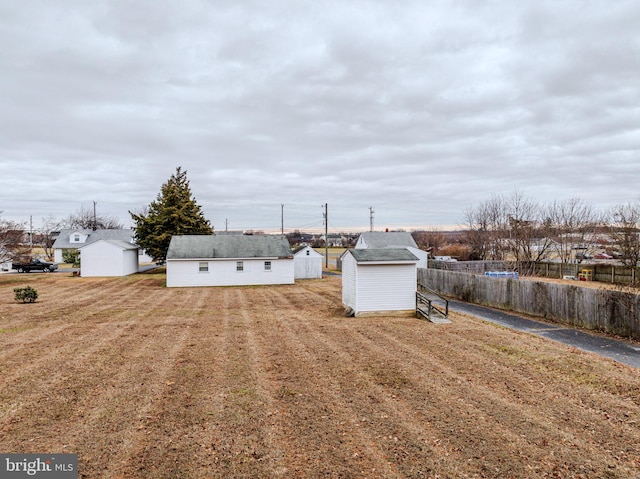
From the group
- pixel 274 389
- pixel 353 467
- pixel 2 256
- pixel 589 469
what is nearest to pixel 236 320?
pixel 274 389

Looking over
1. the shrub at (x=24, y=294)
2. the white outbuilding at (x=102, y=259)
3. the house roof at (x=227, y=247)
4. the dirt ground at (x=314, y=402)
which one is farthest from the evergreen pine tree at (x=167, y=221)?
the dirt ground at (x=314, y=402)

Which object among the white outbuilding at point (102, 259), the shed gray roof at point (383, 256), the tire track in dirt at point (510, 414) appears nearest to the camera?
the tire track in dirt at point (510, 414)

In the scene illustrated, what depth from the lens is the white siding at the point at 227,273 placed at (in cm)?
3138

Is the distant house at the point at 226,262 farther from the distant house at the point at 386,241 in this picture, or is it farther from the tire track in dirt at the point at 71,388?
the tire track in dirt at the point at 71,388

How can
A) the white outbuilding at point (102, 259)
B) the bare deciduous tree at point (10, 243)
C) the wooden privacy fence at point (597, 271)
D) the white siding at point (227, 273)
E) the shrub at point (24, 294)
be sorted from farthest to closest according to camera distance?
the white outbuilding at point (102, 259) < the white siding at point (227, 273) < the wooden privacy fence at point (597, 271) < the bare deciduous tree at point (10, 243) < the shrub at point (24, 294)

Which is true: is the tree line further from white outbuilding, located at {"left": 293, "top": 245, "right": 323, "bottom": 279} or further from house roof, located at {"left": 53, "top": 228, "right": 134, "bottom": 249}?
house roof, located at {"left": 53, "top": 228, "right": 134, "bottom": 249}

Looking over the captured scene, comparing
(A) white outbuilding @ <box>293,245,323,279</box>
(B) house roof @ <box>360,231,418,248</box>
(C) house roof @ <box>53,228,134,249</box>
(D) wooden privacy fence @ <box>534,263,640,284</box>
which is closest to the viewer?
(D) wooden privacy fence @ <box>534,263,640,284</box>

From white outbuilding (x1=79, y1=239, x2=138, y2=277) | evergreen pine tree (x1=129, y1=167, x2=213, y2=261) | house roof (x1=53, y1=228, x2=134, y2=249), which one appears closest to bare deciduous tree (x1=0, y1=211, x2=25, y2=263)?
white outbuilding (x1=79, y1=239, x2=138, y2=277)

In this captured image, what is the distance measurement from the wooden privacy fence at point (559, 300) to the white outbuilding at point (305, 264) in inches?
579

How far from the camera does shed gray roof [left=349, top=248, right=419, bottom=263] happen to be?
1773cm

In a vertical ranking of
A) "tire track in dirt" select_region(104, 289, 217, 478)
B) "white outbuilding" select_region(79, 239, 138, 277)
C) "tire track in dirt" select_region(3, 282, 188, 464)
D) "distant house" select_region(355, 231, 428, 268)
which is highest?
"distant house" select_region(355, 231, 428, 268)

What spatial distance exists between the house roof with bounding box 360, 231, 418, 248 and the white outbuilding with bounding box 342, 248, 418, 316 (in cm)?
2743

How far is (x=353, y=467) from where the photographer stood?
5676 millimetres

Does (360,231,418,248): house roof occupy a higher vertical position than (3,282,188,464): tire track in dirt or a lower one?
higher
